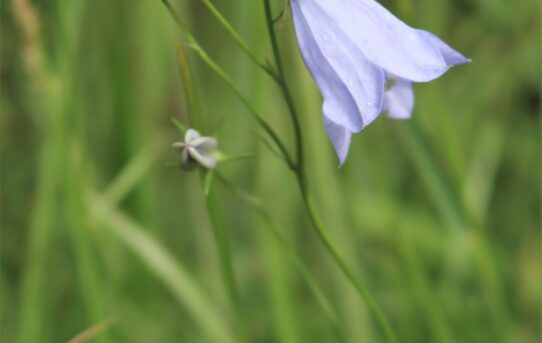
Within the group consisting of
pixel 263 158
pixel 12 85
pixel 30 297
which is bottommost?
pixel 263 158

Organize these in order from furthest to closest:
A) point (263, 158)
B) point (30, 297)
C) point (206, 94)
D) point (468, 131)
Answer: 1. point (206, 94)
2. point (468, 131)
3. point (263, 158)
4. point (30, 297)

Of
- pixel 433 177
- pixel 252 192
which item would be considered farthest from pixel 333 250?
pixel 252 192

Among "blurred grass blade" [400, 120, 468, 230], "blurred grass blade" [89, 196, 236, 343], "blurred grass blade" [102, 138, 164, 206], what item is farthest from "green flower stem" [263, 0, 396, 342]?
"blurred grass blade" [102, 138, 164, 206]

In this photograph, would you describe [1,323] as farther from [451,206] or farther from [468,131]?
[468,131]

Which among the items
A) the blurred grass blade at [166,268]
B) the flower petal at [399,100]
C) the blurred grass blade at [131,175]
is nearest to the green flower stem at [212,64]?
the flower petal at [399,100]

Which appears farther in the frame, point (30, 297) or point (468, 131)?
point (468, 131)

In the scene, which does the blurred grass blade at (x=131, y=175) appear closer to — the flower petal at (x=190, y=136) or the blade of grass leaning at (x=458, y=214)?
the blade of grass leaning at (x=458, y=214)

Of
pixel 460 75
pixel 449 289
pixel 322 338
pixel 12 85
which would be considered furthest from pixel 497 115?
pixel 12 85
